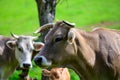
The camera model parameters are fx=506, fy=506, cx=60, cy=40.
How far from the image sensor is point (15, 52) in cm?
1452

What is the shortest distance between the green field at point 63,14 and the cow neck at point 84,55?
2646cm

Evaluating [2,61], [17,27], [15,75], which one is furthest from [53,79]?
[17,27]

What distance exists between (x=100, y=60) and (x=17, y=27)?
30.8 meters

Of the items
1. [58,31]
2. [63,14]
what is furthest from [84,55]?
[63,14]

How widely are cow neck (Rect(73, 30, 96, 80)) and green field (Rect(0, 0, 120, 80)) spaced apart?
86.8 feet

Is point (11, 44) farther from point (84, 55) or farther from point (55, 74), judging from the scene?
point (84, 55)

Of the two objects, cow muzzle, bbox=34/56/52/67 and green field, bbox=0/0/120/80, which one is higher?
cow muzzle, bbox=34/56/52/67

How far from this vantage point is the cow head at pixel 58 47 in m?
10.3

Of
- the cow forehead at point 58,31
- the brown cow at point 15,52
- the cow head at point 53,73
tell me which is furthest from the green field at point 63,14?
the cow forehead at point 58,31

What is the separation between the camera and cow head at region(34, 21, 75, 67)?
33.8ft

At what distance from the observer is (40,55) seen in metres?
10.3

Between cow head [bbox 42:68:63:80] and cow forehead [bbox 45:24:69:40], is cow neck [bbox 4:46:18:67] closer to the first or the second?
cow head [bbox 42:68:63:80]

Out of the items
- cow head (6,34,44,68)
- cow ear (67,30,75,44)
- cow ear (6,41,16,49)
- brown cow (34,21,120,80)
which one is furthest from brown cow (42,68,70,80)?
cow ear (67,30,75,44)

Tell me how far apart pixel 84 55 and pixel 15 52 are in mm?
4194
